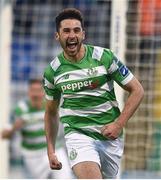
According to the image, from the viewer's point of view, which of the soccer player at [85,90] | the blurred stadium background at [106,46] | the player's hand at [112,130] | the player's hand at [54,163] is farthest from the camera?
the blurred stadium background at [106,46]

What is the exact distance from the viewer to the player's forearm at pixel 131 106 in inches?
225

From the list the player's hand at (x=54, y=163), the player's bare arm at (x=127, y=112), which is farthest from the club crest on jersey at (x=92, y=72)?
the player's hand at (x=54, y=163)

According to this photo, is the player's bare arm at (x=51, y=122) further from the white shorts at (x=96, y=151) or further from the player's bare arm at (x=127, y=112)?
the player's bare arm at (x=127, y=112)

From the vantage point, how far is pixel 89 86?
5906 millimetres

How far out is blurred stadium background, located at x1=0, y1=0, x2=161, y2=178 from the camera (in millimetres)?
9375

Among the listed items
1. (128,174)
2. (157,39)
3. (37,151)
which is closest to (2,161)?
(37,151)

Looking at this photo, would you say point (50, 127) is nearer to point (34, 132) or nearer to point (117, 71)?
point (117, 71)

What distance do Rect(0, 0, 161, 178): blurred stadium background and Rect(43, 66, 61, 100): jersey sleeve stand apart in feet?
8.13

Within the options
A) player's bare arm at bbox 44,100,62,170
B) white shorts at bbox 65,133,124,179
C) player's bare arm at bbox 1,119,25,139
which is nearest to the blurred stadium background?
player's bare arm at bbox 1,119,25,139

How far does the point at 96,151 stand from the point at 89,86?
435 mm

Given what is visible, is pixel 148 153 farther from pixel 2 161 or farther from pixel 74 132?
pixel 74 132

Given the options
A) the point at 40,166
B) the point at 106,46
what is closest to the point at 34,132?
the point at 40,166

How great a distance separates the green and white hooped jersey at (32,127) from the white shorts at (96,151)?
3360mm

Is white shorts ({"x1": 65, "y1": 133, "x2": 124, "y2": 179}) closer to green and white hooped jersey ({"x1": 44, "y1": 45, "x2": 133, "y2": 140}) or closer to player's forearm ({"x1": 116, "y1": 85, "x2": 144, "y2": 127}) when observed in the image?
green and white hooped jersey ({"x1": 44, "y1": 45, "x2": 133, "y2": 140})
